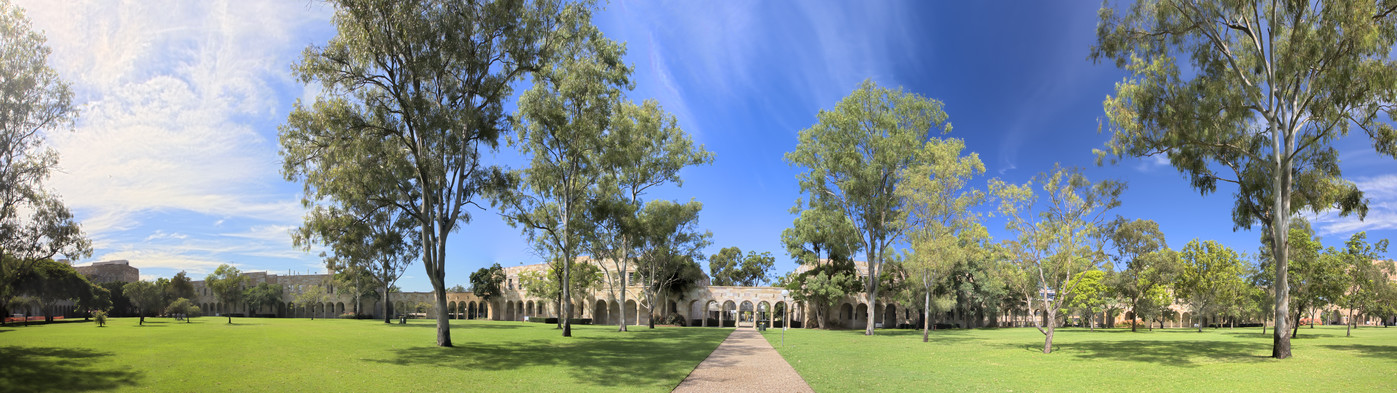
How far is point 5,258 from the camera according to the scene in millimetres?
25875

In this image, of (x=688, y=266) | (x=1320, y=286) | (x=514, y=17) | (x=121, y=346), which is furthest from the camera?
(x=688, y=266)

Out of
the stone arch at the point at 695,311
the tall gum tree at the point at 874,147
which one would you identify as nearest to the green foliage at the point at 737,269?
the stone arch at the point at 695,311

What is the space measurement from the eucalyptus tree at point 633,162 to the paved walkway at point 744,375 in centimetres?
1296

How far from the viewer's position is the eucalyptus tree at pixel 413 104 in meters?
17.3

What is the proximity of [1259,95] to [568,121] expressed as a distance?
2550cm

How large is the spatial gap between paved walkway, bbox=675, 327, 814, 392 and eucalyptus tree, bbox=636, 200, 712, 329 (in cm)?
1698

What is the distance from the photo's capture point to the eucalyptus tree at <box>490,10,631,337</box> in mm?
25484

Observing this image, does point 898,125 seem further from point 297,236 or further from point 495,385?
point 297,236

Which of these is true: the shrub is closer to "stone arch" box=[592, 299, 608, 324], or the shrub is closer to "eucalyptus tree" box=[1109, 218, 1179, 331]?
"stone arch" box=[592, 299, 608, 324]

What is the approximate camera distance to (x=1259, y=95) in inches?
704

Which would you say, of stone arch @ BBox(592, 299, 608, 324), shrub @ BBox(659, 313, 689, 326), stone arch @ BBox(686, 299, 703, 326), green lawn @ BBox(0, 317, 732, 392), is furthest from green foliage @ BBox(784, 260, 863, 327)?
green lawn @ BBox(0, 317, 732, 392)

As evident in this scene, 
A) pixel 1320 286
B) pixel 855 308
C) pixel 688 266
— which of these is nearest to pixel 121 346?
pixel 688 266

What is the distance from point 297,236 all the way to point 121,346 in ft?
56.2

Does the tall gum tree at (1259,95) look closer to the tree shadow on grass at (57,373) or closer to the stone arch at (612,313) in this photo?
the tree shadow on grass at (57,373)
